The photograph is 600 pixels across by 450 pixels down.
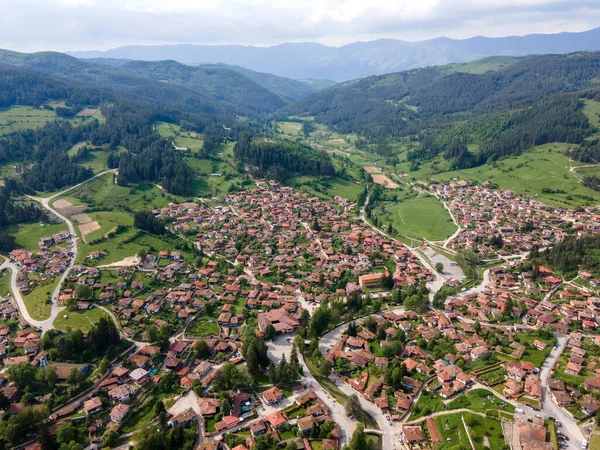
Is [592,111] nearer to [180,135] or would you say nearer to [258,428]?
[180,135]

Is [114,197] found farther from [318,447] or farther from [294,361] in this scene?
[318,447]

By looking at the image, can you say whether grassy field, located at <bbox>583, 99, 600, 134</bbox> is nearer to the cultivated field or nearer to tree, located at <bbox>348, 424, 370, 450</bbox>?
the cultivated field

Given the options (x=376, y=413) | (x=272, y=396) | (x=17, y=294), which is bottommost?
(x=376, y=413)

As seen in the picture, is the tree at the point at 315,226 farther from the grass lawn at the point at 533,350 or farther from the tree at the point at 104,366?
the tree at the point at 104,366

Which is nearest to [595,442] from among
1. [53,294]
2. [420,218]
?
[420,218]

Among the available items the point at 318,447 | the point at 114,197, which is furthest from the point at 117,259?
the point at 318,447

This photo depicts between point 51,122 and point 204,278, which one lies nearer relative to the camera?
point 204,278

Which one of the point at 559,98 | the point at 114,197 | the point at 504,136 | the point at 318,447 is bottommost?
the point at 318,447
